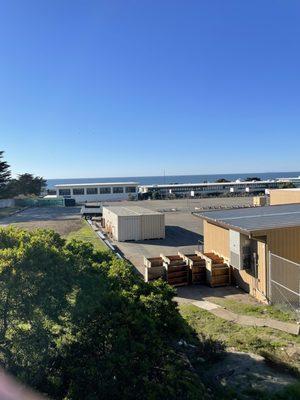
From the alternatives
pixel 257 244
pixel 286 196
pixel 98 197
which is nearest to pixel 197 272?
pixel 257 244

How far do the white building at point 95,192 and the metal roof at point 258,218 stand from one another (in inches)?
2082

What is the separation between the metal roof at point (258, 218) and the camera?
14.3 meters

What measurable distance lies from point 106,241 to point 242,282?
13345mm

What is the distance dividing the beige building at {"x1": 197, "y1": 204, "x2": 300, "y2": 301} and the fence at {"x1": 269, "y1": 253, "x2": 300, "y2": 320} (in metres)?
0.18

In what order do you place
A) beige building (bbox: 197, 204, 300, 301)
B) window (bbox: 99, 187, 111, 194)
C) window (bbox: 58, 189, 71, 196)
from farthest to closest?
1. window (bbox: 99, 187, 111, 194)
2. window (bbox: 58, 189, 71, 196)
3. beige building (bbox: 197, 204, 300, 301)

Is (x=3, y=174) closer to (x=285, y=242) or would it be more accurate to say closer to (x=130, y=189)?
(x=130, y=189)

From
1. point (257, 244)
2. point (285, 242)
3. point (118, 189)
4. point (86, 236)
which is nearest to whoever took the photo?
point (285, 242)

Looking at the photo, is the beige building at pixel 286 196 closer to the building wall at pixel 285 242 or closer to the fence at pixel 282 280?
the building wall at pixel 285 242

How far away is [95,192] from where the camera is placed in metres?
72.5

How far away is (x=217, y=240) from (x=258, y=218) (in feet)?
7.86

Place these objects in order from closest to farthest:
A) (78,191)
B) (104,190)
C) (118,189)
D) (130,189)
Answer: (78,191)
(104,190)
(118,189)
(130,189)

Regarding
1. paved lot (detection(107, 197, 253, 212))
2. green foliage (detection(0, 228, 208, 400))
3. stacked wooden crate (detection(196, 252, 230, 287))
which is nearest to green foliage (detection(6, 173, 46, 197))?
paved lot (detection(107, 197, 253, 212))

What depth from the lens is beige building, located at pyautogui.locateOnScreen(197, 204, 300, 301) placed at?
13922mm

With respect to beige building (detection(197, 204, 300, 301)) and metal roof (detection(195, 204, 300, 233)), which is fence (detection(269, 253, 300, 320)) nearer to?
beige building (detection(197, 204, 300, 301))
